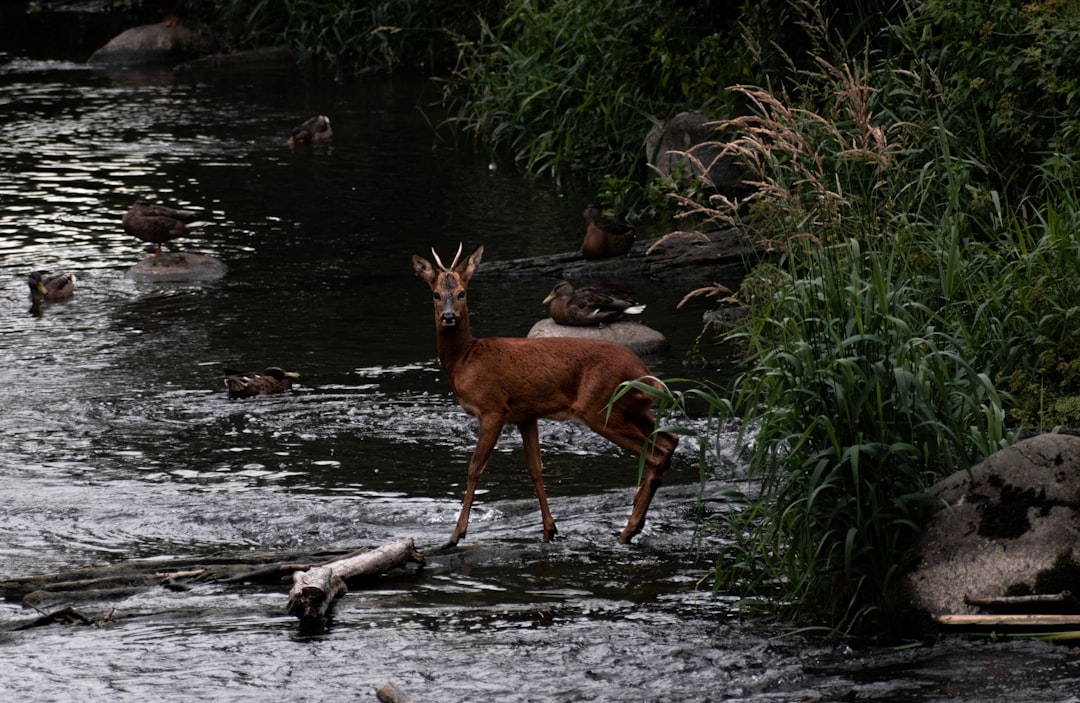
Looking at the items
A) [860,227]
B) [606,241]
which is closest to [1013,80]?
[860,227]

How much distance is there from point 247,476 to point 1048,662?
5.20 m

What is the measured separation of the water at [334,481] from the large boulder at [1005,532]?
0.92ft

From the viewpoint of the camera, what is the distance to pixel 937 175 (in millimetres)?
11344

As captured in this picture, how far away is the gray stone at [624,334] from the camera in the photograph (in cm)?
1216

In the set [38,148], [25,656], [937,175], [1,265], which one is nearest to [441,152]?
[38,148]

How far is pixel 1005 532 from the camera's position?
6512 millimetres

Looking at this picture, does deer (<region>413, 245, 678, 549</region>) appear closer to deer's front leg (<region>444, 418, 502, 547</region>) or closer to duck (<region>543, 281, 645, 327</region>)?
deer's front leg (<region>444, 418, 502, 547</region>)

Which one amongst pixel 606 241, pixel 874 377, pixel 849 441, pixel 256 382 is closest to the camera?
pixel 874 377

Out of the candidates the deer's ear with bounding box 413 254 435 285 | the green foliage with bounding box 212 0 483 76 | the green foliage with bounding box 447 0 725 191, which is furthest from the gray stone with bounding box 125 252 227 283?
the green foliage with bounding box 212 0 483 76

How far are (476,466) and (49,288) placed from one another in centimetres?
758

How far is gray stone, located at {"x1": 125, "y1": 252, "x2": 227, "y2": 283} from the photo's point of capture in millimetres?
15320

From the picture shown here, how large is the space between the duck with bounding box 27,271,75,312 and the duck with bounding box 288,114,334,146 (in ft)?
24.5

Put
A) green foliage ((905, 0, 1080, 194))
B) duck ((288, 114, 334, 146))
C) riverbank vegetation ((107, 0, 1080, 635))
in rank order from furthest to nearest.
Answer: duck ((288, 114, 334, 146))
green foliage ((905, 0, 1080, 194))
riverbank vegetation ((107, 0, 1080, 635))

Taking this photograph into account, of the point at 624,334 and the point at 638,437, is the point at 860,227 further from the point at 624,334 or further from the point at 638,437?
the point at 624,334
